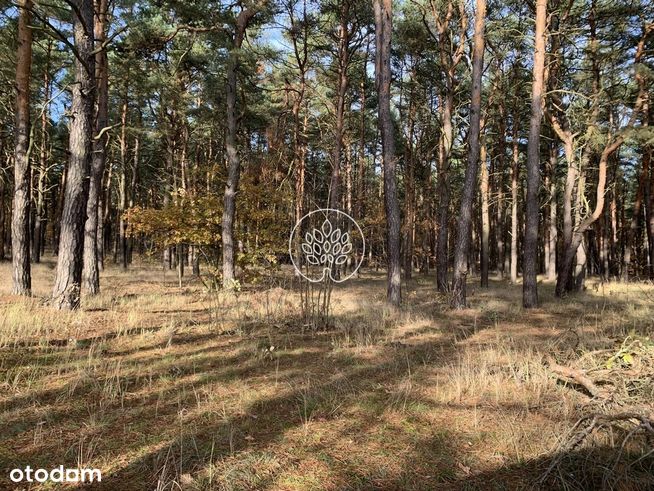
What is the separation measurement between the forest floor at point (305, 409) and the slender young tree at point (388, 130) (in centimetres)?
374

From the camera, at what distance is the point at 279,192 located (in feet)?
45.1

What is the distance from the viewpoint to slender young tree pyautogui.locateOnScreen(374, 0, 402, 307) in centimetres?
1002

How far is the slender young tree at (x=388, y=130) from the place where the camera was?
10.0 metres

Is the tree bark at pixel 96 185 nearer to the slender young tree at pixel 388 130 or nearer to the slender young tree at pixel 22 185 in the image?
the slender young tree at pixel 22 185

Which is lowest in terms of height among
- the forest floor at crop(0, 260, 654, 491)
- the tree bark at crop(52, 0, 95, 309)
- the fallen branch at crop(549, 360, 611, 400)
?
the forest floor at crop(0, 260, 654, 491)

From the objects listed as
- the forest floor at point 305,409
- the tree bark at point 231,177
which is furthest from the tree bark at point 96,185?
the forest floor at point 305,409

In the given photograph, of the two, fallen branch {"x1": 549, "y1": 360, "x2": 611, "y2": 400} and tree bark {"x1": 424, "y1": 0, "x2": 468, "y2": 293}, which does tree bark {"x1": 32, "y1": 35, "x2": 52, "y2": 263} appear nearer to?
tree bark {"x1": 424, "y1": 0, "x2": 468, "y2": 293}

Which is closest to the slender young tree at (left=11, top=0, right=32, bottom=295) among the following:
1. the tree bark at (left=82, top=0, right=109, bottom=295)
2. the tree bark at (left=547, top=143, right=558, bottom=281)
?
the tree bark at (left=82, top=0, right=109, bottom=295)

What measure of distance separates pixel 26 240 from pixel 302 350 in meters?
7.70

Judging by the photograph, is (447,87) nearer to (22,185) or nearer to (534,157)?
(534,157)

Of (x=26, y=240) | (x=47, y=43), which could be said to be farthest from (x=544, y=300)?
(x=47, y=43)

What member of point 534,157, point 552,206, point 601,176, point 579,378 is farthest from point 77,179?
point 552,206

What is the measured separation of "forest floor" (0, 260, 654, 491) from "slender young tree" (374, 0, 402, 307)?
3738 millimetres

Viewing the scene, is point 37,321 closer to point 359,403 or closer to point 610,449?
point 359,403
